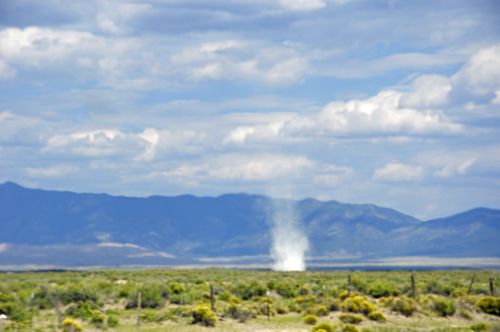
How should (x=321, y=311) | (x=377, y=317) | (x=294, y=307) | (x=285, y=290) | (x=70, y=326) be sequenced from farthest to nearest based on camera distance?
(x=285, y=290), (x=294, y=307), (x=321, y=311), (x=377, y=317), (x=70, y=326)

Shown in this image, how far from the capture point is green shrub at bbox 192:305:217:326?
98.9ft

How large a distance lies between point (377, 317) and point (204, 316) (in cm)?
996

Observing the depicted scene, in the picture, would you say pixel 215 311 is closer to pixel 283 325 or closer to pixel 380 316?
pixel 283 325

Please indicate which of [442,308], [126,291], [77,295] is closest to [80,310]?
[77,295]

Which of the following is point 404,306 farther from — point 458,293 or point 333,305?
point 458,293

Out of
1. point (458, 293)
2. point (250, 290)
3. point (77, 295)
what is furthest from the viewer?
point (458, 293)

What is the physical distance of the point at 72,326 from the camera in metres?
25.5

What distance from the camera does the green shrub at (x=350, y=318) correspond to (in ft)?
104

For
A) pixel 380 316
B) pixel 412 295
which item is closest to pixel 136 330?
pixel 380 316

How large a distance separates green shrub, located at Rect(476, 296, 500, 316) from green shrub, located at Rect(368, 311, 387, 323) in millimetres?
7752

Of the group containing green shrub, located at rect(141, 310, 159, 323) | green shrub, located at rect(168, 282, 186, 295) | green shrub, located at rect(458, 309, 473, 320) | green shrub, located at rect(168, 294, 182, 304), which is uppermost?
green shrub, located at rect(168, 282, 186, 295)

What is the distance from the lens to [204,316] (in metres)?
30.2

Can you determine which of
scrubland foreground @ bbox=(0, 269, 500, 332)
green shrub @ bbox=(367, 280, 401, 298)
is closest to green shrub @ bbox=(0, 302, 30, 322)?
scrubland foreground @ bbox=(0, 269, 500, 332)

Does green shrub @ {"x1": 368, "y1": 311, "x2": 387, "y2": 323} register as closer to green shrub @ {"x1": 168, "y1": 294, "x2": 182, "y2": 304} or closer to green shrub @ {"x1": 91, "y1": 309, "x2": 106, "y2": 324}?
green shrub @ {"x1": 168, "y1": 294, "x2": 182, "y2": 304}
